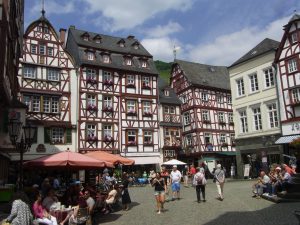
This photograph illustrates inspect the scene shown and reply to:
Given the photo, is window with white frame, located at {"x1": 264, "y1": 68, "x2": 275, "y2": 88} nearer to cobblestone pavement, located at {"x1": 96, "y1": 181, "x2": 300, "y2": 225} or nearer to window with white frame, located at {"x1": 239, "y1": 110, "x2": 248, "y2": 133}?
window with white frame, located at {"x1": 239, "y1": 110, "x2": 248, "y2": 133}

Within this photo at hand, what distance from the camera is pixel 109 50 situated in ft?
123

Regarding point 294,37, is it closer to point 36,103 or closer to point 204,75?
point 204,75

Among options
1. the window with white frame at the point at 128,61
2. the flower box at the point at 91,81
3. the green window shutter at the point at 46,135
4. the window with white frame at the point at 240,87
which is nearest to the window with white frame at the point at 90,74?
the flower box at the point at 91,81

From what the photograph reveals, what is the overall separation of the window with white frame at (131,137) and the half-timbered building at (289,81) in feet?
46.6

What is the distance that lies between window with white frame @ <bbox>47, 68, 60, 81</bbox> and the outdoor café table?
2280cm

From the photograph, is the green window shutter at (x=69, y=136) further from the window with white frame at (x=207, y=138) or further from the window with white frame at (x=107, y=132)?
the window with white frame at (x=207, y=138)

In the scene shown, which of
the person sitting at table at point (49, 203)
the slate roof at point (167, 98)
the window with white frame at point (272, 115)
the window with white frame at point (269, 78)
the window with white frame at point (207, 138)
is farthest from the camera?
the window with white frame at point (207, 138)

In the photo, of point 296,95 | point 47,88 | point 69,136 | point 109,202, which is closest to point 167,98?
point 69,136

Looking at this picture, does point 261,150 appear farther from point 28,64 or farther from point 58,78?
point 28,64

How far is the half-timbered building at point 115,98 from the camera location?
34.0 m

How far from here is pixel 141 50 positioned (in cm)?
4094

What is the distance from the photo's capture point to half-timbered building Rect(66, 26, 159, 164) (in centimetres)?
3397

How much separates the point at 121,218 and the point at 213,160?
29854 millimetres

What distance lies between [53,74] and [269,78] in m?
18.8
